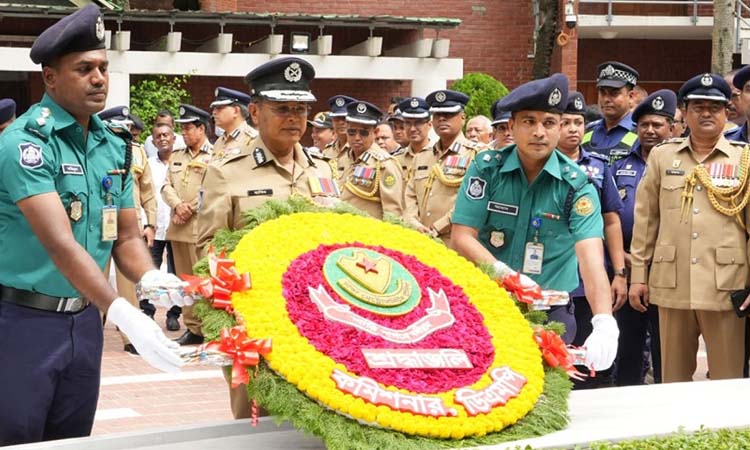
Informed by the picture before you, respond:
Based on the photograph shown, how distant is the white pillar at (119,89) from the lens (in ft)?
56.7

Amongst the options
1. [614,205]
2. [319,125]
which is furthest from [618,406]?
[319,125]

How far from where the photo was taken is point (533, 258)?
5.45 m

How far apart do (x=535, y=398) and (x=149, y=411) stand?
4.20 metres

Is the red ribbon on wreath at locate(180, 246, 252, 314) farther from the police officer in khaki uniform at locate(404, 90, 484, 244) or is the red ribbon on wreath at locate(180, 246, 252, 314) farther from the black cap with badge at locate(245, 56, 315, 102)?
the police officer in khaki uniform at locate(404, 90, 484, 244)

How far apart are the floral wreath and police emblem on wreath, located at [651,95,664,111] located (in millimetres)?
3779

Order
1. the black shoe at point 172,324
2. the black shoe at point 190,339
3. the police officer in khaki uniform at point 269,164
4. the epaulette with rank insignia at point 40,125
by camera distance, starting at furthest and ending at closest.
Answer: the black shoe at point 172,324 → the black shoe at point 190,339 → the police officer in khaki uniform at point 269,164 → the epaulette with rank insignia at point 40,125

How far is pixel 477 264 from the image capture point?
16.2 ft

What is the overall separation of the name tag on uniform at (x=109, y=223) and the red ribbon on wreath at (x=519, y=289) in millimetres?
1520

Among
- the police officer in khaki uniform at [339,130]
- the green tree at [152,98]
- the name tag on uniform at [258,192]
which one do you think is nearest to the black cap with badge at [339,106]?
the police officer in khaki uniform at [339,130]

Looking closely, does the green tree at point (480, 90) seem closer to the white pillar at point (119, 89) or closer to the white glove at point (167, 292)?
the white pillar at point (119, 89)

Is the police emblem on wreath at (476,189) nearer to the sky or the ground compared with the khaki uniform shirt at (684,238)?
nearer to the sky

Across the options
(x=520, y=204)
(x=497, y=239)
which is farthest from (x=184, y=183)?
(x=520, y=204)

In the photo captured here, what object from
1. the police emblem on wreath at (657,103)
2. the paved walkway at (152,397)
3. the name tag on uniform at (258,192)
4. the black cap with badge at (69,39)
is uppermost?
the black cap with badge at (69,39)

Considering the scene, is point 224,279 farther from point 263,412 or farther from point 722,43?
point 722,43
